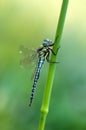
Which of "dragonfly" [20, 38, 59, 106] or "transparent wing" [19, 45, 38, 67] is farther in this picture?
"transparent wing" [19, 45, 38, 67]

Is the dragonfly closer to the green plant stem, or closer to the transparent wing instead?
the transparent wing

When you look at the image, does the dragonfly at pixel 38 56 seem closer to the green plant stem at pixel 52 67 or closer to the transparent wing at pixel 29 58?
the transparent wing at pixel 29 58

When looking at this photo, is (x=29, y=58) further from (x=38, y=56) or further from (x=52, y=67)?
(x=52, y=67)

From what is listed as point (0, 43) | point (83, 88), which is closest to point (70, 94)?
point (83, 88)

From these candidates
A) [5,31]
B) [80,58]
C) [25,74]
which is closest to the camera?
[25,74]

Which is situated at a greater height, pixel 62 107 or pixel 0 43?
pixel 0 43

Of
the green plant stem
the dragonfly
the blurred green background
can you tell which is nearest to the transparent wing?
the dragonfly

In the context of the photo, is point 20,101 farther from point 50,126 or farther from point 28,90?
point 50,126

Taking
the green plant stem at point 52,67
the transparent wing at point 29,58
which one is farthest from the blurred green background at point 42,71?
the green plant stem at point 52,67

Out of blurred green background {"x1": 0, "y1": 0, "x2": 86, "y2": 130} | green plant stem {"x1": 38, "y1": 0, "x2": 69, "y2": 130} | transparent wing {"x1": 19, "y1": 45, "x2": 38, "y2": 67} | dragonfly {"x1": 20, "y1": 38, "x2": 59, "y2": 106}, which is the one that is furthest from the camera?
blurred green background {"x1": 0, "y1": 0, "x2": 86, "y2": 130}
